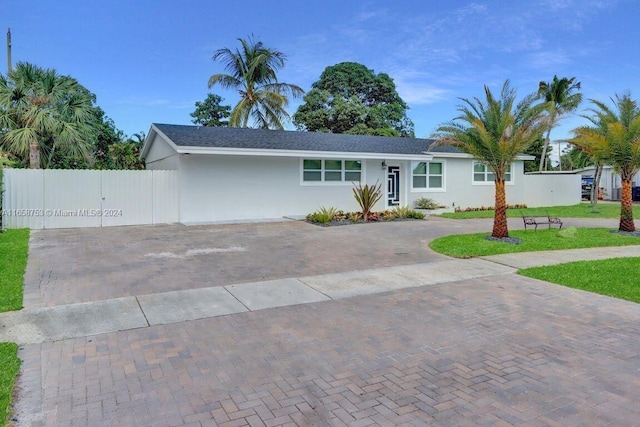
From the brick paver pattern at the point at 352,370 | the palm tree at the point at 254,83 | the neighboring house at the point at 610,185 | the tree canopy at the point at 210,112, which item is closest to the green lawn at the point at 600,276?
the brick paver pattern at the point at 352,370

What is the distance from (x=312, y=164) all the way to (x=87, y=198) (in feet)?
29.4

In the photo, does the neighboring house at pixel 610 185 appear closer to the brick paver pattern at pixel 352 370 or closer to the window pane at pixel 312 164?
the window pane at pixel 312 164

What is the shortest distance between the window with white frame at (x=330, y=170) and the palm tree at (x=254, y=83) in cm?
804

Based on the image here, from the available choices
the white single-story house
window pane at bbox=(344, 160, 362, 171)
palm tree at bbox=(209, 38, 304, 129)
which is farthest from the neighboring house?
palm tree at bbox=(209, 38, 304, 129)

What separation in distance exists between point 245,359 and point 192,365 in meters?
0.51

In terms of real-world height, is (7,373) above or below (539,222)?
below

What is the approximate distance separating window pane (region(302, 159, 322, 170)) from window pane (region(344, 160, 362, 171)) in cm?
130

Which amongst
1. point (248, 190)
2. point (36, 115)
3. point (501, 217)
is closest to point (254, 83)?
point (248, 190)

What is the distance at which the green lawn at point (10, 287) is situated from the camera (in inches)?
144

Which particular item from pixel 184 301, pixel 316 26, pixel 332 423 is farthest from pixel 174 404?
pixel 316 26

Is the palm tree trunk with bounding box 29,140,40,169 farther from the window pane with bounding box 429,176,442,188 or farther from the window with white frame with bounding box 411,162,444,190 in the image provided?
the window pane with bounding box 429,176,442,188

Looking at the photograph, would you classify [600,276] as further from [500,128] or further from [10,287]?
[10,287]

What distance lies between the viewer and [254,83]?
2680 cm

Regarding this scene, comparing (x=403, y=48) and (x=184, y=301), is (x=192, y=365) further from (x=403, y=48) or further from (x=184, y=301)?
(x=403, y=48)
